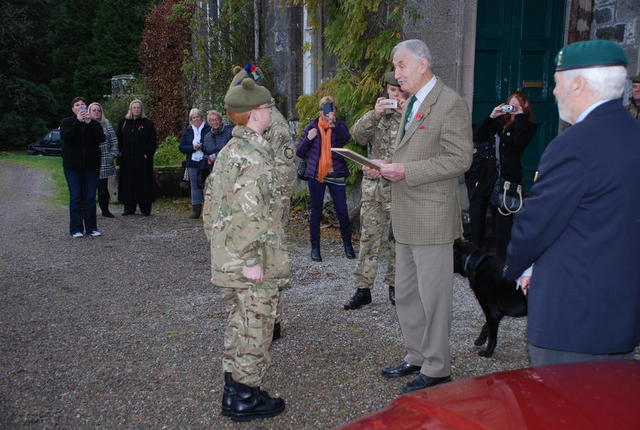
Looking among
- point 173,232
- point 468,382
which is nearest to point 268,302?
point 468,382

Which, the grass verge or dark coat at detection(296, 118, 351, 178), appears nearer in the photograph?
dark coat at detection(296, 118, 351, 178)

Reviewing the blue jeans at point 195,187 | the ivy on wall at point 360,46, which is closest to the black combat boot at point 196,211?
the blue jeans at point 195,187

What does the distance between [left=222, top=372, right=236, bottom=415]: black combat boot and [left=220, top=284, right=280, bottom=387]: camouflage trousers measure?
0.12 metres

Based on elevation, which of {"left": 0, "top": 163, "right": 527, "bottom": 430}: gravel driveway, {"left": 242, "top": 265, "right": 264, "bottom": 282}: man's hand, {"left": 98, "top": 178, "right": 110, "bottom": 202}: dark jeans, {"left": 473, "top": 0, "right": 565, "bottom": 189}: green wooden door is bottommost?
{"left": 0, "top": 163, "right": 527, "bottom": 430}: gravel driveway

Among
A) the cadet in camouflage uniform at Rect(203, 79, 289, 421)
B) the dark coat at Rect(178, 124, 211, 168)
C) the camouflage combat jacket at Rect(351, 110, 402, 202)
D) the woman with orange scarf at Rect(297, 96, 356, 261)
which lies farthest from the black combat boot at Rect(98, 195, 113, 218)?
the cadet in camouflage uniform at Rect(203, 79, 289, 421)

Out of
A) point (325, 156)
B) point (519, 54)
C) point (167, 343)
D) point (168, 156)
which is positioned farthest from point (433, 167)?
point (168, 156)

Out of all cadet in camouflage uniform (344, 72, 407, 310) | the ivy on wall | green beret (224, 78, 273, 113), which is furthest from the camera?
the ivy on wall

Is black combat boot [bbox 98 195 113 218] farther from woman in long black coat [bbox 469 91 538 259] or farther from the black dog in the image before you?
the black dog

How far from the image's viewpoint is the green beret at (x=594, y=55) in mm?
2410

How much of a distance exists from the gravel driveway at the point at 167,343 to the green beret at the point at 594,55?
2431mm

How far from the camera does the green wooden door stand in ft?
28.7

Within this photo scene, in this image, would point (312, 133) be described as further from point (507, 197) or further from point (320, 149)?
point (507, 197)

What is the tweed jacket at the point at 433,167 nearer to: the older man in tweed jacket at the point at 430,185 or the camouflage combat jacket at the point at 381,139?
the older man in tweed jacket at the point at 430,185

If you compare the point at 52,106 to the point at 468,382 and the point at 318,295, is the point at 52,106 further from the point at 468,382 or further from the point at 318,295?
the point at 468,382
